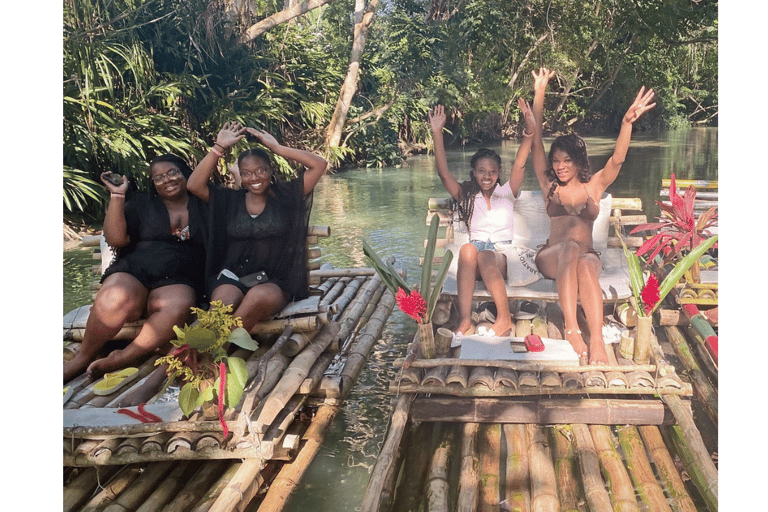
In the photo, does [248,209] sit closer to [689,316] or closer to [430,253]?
[430,253]

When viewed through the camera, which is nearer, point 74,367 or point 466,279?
point 74,367

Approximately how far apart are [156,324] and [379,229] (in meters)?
4.11

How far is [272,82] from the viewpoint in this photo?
383 inches

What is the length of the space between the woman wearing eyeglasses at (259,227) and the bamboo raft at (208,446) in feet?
1.06

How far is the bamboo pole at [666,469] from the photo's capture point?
2.24 meters

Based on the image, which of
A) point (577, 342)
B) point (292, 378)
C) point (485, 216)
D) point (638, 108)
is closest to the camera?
point (292, 378)

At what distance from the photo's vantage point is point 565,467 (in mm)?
2453

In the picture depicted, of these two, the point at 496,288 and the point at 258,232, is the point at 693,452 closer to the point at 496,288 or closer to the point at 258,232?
the point at 496,288

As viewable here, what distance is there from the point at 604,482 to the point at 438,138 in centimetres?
175

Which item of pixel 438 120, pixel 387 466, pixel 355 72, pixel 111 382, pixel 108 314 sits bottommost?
pixel 387 466

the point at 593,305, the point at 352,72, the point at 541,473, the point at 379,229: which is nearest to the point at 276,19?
the point at 352,72

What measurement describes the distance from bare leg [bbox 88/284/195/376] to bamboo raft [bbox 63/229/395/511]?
10cm

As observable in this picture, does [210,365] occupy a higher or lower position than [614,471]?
higher
